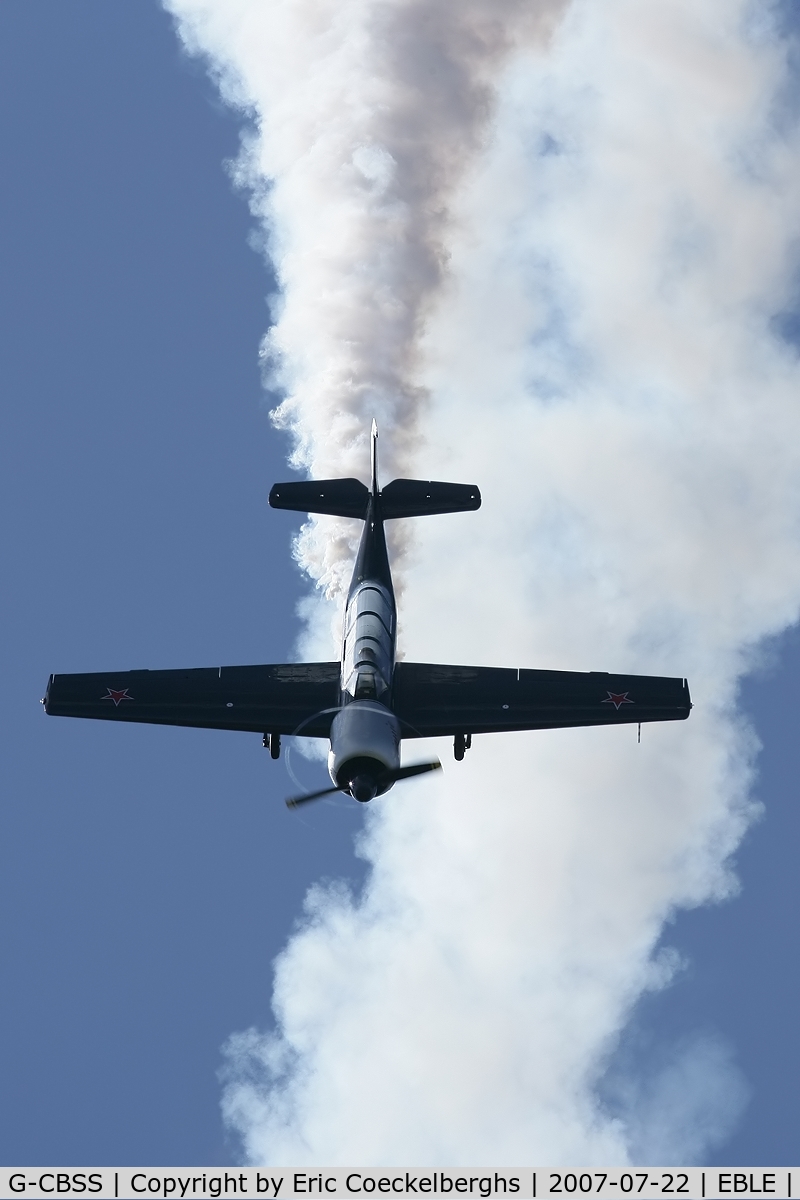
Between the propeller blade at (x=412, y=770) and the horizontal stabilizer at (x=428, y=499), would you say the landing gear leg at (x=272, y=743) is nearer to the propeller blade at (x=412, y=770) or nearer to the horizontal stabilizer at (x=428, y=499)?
the propeller blade at (x=412, y=770)

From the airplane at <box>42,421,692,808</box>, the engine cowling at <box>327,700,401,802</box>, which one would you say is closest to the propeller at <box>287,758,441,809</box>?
the engine cowling at <box>327,700,401,802</box>

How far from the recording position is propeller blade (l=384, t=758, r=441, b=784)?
198 ft

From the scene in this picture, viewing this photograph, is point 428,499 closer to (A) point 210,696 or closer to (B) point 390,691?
(B) point 390,691

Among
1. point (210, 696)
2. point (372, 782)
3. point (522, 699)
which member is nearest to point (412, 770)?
point (372, 782)

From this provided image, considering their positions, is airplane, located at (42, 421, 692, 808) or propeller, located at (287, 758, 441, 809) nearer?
propeller, located at (287, 758, 441, 809)

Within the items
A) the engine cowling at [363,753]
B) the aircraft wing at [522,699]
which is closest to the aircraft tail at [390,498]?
the aircraft wing at [522,699]

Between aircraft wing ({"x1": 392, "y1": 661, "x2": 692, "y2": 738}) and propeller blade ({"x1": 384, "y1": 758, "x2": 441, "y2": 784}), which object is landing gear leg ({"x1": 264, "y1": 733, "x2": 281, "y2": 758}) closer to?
aircraft wing ({"x1": 392, "y1": 661, "x2": 692, "y2": 738})

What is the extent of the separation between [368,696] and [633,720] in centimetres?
1034

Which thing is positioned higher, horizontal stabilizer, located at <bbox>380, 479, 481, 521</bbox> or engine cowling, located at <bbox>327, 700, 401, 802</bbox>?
horizontal stabilizer, located at <bbox>380, 479, 481, 521</bbox>

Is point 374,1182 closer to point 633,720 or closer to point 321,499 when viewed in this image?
Result: point 633,720

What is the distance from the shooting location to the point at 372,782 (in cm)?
6122

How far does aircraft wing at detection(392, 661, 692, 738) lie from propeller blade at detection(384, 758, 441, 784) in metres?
5.09

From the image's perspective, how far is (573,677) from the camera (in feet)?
222

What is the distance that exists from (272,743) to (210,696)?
9.36 ft
